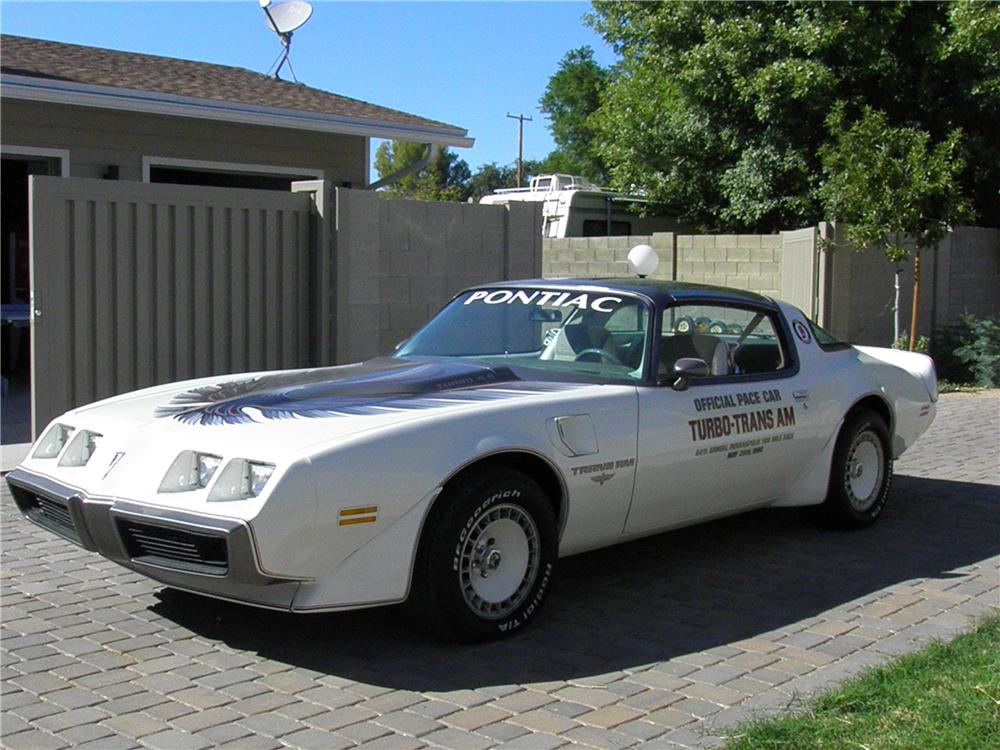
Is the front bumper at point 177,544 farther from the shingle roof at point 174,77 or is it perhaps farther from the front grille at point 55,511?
the shingle roof at point 174,77

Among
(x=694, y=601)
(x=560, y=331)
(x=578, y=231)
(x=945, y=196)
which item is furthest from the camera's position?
(x=578, y=231)

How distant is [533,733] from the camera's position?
405 cm

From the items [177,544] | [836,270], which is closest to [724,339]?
[177,544]

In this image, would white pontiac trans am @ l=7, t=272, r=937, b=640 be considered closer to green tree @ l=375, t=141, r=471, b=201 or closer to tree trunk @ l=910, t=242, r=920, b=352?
tree trunk @ l=910, t=242, r=920, b=352

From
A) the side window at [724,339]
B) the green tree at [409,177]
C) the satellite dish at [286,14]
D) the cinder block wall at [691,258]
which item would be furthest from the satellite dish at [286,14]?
the green tree at [409,177]

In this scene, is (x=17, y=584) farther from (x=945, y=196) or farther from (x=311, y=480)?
(x=945, y=196)

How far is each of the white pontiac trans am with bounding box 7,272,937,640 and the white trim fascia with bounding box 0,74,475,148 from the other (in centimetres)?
667

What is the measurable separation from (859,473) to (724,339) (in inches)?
54.4

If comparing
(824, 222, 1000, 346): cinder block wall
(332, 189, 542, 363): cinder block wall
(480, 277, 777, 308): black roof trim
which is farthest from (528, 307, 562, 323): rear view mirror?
(824, 222, 1000, 346): cinder block wall

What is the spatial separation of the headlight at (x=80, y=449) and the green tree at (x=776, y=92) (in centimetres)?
1393

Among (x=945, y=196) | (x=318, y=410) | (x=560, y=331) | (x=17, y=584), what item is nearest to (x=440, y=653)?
(x=318, y=410)

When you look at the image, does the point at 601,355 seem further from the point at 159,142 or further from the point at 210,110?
the point at 159,142

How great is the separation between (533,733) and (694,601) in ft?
6.00

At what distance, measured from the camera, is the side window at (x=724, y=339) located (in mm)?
6199
